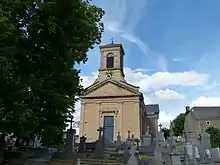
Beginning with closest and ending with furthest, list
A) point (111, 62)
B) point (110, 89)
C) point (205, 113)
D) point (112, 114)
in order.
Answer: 1. point (112, 114)
2. point (110, 89)
3. point (111, 62)
4. point (205, 113)

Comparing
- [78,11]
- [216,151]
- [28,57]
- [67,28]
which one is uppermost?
[78,11]

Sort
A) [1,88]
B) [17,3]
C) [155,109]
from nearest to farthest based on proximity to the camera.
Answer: [17,3], [1,88], [155,109]

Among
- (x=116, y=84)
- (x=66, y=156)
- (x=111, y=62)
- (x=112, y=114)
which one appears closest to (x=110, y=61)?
(x=111, y=62)

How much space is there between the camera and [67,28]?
6.88 meters

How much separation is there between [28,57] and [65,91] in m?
2.67

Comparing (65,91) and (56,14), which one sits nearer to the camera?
(56,14)

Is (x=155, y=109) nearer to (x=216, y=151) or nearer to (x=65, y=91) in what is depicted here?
(x=216, y=151)

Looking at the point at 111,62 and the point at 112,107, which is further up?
the point at 111,62

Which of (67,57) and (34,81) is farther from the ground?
(67,57)

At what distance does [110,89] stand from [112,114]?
3.20 m

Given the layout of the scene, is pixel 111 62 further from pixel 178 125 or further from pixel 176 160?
pixel 178 125

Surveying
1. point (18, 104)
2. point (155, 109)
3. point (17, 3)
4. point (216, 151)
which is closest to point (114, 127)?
point (216, 151)

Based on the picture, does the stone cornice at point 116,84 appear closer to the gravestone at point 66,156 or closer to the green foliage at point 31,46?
the gravestone at point 66,156

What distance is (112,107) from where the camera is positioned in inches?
1192
